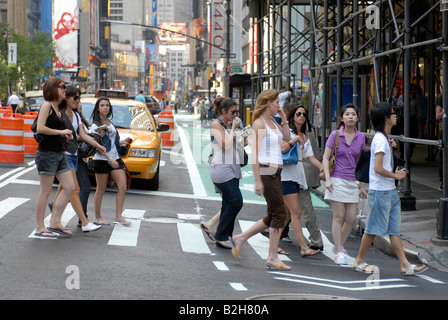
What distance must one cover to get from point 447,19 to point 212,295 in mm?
5607

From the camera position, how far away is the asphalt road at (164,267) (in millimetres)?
6578

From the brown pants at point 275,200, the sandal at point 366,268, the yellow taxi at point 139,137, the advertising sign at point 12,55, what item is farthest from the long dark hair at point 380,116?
the advertising sign at point 12,55

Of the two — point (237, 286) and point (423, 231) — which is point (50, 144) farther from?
point (423, 231)

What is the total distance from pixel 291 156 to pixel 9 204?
15.9 ft

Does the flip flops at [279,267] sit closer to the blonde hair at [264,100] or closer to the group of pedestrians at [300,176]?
the group of pedestrians at [300,176]

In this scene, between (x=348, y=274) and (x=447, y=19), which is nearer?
(x=348, y=274)

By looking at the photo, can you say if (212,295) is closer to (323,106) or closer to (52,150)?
(52,150)

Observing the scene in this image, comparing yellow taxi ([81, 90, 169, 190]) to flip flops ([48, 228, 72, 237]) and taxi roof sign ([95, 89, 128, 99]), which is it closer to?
flip flops ([48, 228, 72, 237])

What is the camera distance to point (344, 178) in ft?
28.9

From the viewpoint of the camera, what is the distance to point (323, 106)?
19.1m

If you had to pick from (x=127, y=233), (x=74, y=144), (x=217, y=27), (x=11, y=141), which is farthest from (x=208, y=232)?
(x=217, y=27)

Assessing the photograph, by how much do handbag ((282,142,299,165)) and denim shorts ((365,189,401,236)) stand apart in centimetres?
131

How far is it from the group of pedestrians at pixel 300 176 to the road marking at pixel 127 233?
0.97 meters
